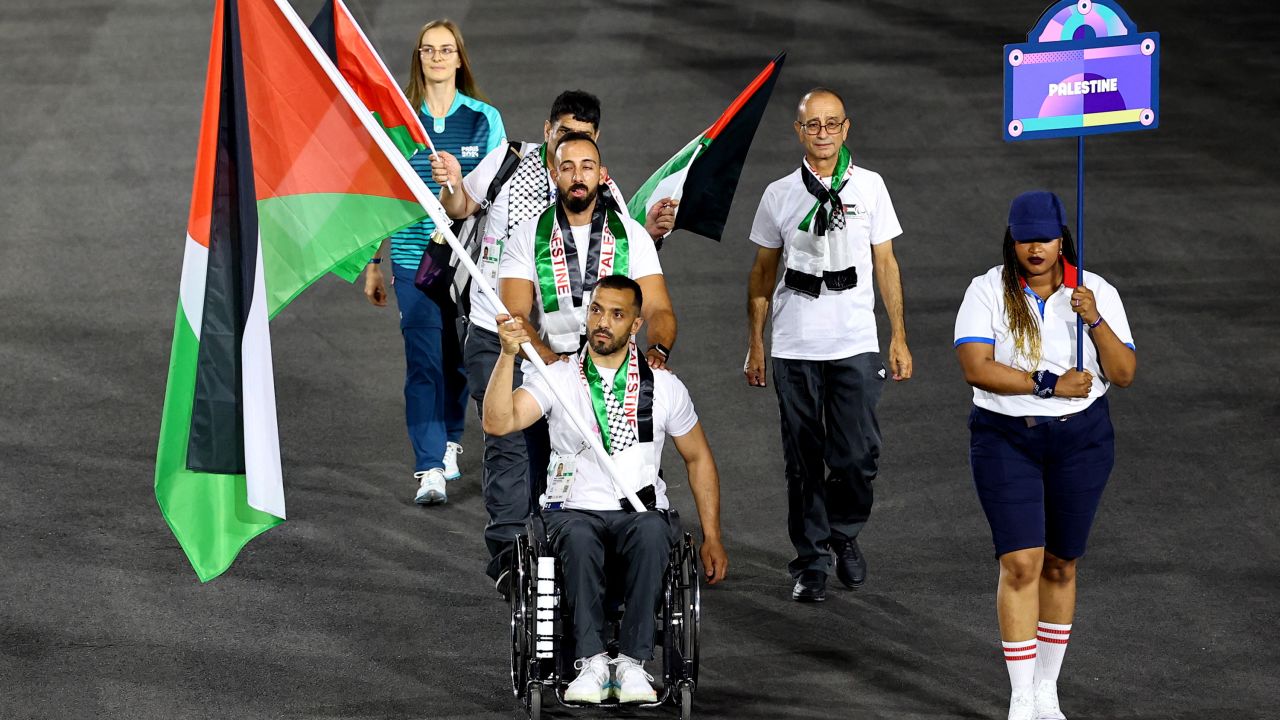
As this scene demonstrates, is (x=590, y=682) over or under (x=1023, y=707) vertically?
over

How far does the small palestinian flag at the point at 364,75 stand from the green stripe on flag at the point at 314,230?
0.54 m

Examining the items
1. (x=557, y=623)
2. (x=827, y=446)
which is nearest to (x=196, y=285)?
(x=557, y=623)

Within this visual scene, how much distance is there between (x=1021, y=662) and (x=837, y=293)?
1827 mm

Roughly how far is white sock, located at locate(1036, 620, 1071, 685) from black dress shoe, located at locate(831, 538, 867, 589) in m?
1.34

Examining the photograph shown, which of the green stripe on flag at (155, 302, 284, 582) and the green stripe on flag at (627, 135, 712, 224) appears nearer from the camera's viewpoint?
the green stripe on flag at (155, 302, 284, 582)

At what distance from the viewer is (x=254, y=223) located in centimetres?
543

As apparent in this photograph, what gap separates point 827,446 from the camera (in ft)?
23.0

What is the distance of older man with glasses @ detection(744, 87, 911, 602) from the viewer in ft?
22.4

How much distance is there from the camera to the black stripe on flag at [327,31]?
6480 mm

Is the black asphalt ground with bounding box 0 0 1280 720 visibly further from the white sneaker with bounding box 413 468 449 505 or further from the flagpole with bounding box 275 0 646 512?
the flagpole with bounding box 275 0 646 512

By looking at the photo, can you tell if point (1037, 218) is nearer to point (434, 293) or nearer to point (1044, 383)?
point (1044, 383)

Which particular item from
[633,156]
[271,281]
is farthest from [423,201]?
[633,156]

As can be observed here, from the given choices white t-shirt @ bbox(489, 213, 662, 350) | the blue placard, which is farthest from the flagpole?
the blue placard

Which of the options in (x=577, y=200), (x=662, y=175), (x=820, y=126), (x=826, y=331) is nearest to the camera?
(x=577, y=200)
